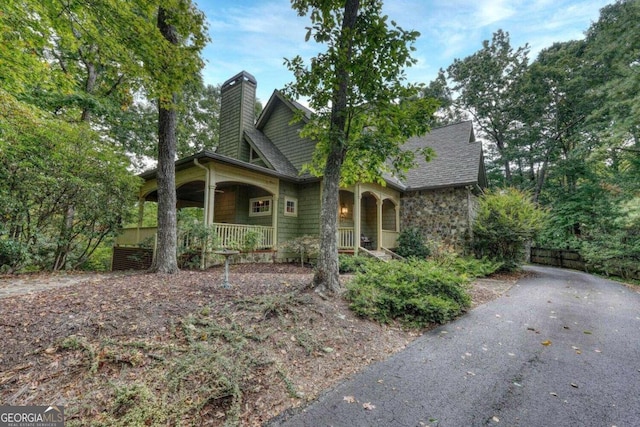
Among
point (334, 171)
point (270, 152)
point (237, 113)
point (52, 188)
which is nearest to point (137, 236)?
point (52, 188)

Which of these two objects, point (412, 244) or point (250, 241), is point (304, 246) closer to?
point (250, 241)

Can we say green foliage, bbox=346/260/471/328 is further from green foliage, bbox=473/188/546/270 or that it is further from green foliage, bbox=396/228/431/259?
green foliage, bbox=473/188/546/270

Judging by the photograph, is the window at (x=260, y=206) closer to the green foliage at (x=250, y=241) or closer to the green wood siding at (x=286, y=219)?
the green wood siding at (x=286, y=219)

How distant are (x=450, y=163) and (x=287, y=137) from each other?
749cm

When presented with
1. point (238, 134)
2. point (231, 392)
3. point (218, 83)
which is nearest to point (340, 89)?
point (231, 392)

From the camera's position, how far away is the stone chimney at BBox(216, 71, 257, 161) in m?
12.7

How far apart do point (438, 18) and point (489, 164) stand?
17.0 metres

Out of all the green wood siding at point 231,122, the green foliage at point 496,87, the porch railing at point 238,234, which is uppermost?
the green foliage at point 496,87

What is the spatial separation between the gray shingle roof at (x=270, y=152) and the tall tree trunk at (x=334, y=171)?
18.3 feet

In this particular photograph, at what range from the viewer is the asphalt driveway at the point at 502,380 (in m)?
2.24

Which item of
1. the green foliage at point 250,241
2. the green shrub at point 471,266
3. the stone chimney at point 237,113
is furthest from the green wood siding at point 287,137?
the green shrub at point 471,266

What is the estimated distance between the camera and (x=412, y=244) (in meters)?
11.4

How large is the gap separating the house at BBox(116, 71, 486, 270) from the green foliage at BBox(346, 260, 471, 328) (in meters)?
4.68

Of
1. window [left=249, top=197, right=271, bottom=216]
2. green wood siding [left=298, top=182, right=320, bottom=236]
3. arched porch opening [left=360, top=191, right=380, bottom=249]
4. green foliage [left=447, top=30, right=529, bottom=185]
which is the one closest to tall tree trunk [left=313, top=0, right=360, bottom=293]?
green wood siding [left=298, top=182, right=320, bottom=236]
